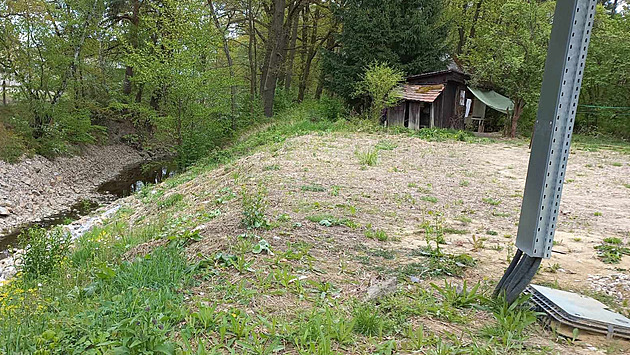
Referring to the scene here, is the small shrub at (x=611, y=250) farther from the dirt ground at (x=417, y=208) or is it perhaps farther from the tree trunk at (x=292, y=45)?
the tree trunk at (x=292, y=45)

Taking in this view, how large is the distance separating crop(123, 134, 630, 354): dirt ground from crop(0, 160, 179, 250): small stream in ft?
9.04

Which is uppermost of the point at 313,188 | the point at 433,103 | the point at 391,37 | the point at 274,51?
the point at 391,37

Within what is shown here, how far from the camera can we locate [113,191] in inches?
536

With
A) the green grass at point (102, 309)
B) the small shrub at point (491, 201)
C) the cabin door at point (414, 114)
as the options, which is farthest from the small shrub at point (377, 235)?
the cabin door at point (414, 114)

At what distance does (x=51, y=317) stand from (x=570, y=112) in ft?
11.5

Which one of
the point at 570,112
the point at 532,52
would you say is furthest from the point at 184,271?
the point at 532,52

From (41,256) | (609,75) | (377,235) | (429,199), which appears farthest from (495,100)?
(41,256)

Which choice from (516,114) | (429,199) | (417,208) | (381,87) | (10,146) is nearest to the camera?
(417,208)

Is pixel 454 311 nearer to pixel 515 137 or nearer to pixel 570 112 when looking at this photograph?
pixel 570 112

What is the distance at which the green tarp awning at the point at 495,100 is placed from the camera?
18.9 m

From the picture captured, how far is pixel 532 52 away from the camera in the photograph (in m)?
16.5

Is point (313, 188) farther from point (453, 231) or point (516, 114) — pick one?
point (516, 114)

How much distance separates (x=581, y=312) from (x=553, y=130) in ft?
3.81

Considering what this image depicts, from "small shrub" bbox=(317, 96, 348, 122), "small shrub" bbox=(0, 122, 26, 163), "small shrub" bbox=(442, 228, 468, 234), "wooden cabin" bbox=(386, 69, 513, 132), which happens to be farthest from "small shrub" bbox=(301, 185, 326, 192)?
"small shrub" bbox=(317, 96, 348, 122)
